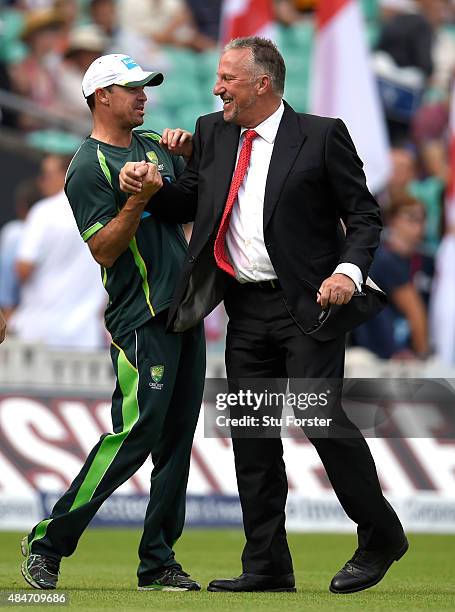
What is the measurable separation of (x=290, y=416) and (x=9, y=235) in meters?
8.43

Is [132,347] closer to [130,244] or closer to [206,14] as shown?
[130,244]

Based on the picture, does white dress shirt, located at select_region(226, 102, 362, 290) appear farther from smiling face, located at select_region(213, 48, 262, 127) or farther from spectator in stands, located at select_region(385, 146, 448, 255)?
spectator in stands, located at select_region(385, 146, 448, 255)

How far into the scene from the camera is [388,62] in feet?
67.5

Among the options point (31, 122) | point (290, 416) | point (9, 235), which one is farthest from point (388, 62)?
point (290, 416)

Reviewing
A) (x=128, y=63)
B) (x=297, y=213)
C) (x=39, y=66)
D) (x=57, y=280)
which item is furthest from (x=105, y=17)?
(x=297, y=213)

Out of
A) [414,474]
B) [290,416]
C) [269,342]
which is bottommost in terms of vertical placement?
[414,474]

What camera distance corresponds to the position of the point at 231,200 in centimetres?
630

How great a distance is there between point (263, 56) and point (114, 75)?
66cm

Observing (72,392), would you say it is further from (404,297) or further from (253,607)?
(253,607)

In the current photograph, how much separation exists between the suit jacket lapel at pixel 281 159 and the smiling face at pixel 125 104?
63cm

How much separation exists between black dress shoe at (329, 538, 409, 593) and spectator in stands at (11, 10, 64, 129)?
12625mm

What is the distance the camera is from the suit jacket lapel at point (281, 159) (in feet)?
20.4

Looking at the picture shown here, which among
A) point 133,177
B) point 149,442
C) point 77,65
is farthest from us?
point 77,65

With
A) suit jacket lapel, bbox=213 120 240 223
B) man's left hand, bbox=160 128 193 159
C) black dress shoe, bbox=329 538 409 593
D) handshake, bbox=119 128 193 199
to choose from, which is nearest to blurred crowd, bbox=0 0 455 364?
man's left hand, bbox=160 128 193 159
